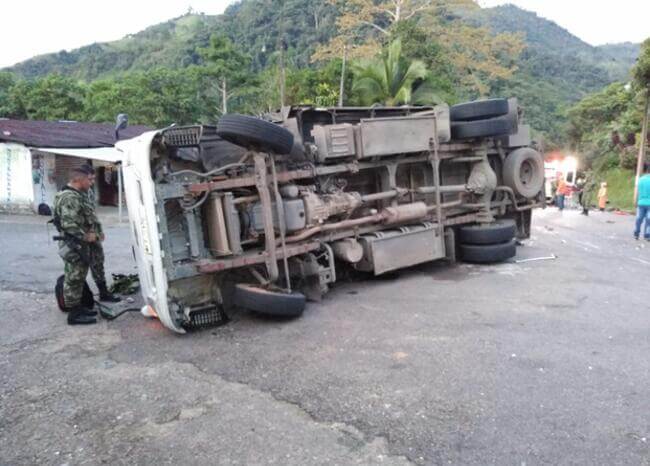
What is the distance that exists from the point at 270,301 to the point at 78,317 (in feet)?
6.59

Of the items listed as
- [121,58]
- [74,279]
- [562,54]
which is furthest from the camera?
[562,54]

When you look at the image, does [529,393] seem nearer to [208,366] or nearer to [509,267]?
[208,366]

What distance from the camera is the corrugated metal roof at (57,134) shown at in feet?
56.6

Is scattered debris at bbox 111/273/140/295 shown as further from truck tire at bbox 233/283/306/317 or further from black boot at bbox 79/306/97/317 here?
truck tire at bbox 233/283/306/317

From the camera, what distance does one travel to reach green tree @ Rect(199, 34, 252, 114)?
104 ft

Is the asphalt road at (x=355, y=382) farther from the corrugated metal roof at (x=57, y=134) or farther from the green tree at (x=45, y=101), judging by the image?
the green tree at (x=45, y=101)

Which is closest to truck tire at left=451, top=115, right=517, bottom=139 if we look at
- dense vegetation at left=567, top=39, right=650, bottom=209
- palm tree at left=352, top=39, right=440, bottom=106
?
dense vegetation at left=567, top=39, right=650, bottom=209

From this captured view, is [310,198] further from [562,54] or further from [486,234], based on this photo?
[562,54]

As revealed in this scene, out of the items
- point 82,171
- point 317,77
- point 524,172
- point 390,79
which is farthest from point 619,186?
point 82,171

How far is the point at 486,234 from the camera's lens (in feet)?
24.7

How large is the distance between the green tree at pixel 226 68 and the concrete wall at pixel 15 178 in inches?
584

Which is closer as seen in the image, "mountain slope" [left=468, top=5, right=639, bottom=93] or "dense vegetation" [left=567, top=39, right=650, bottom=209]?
"dense vegetation" [left=567, top=39, right=650, bottom=209]

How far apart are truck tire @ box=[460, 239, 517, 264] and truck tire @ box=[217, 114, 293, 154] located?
3.37 meters

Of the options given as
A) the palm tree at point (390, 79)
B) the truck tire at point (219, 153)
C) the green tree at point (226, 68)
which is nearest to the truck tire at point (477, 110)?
the truck tire at point (219, 153)
